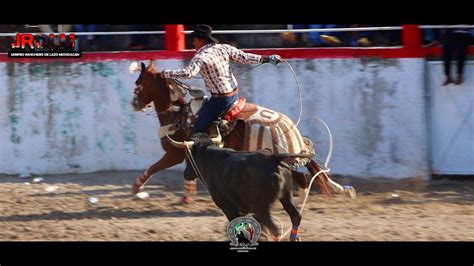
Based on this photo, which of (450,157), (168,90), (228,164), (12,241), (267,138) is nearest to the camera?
(228,164)

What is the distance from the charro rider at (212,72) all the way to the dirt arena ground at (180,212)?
1.05 m

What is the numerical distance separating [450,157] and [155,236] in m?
3.95

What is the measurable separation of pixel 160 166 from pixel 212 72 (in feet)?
4.46

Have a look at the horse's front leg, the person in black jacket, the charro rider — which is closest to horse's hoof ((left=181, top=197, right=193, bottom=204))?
the horse's front leg

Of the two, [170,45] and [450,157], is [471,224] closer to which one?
[450,157]

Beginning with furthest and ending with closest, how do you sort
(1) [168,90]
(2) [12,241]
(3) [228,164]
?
(1) [168,90] → (2) [12,241] → (3) [228,164]

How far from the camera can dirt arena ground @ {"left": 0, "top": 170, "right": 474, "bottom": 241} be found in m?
8.52

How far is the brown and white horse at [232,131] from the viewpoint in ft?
30.1

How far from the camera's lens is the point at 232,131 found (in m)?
9.27

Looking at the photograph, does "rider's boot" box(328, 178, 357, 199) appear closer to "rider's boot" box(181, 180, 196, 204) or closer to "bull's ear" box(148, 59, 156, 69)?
"rider's boot" box(181, 180, 196, 204)

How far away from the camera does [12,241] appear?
8.45 metres

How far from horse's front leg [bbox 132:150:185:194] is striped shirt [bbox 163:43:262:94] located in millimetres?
960

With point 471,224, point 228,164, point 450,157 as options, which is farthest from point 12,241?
point 450,157

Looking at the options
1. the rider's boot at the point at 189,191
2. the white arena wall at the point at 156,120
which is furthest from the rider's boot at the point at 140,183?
the white arena wall at the point at 156,120
